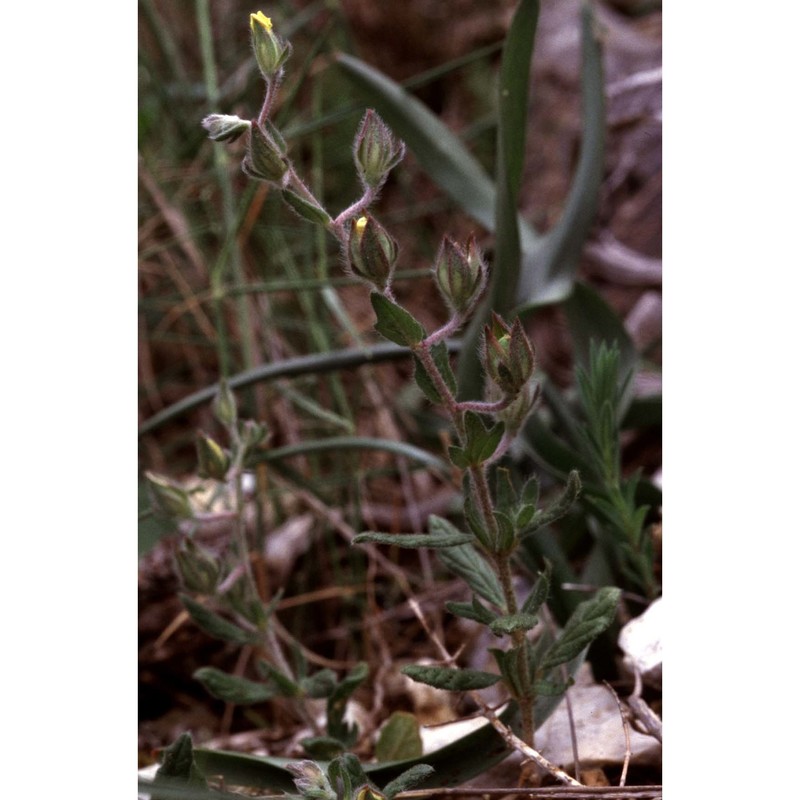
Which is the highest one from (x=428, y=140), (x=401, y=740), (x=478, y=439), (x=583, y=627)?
(x=428, y=140)

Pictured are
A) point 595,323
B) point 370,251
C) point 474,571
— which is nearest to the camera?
point 370,251

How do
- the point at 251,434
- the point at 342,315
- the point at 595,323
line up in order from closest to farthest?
the point at 251,434
the point at 595,323
the point at 342,315

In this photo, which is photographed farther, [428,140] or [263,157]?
[428,140]

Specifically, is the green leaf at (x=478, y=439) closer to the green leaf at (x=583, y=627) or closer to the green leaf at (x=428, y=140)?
the green leaf at (x=583, y=627)

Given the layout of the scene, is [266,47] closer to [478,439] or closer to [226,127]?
[226,127]

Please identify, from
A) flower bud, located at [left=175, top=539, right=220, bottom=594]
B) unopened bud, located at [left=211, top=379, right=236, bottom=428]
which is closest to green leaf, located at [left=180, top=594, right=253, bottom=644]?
flower bud, located at [left=175, top=539, right=220, bottom=594]

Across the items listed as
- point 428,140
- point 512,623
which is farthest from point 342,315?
point 512,623

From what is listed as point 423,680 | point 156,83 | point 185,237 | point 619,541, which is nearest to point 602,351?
point 619,541
